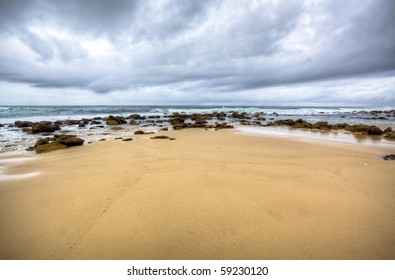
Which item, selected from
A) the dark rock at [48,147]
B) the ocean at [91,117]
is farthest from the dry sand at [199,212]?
the ocean at [91,117]

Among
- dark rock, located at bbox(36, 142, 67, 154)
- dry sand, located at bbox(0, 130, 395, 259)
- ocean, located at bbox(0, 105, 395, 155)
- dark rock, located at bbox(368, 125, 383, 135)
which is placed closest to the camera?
dry sand, located at bbox(0, 130, 395, 259)

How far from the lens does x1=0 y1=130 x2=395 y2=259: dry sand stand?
213 cm

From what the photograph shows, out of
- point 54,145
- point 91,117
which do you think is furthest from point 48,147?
point 91,117

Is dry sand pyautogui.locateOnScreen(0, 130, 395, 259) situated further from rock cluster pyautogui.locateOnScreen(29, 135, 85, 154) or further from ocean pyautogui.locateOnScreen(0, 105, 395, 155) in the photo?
ocean pyautogui.locateOnScreen(0, 105, 395, 155)

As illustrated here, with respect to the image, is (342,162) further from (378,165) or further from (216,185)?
(216,185)

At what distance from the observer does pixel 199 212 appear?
277 cm

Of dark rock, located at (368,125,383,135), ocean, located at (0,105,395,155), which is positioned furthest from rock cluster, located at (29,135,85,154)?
dark rock, located at (368,125,383,135)

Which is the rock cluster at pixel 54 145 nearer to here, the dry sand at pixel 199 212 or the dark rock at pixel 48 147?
the dark rock at pixel 48 147

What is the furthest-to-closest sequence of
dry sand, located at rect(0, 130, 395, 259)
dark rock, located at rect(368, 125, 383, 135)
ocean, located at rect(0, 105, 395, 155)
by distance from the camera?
dark rock, located at rect(368, 125, 383, 135) → ocean, located at rect(0, 105, 395, 155) → dry sand, located at rect(0, 130, 395, 259)

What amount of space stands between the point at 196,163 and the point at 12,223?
3.44 metres

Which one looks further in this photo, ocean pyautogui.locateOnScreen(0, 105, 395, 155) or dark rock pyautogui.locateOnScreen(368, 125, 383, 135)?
dark rock pyautogui.locateOnScreen(368, 125, 383, 135)

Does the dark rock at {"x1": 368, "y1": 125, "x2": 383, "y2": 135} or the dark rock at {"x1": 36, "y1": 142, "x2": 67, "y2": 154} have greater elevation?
the dark rock at {"x1": 368, "y1": 125, "x2": 383, "y2": 135}

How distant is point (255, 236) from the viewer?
2.29 m

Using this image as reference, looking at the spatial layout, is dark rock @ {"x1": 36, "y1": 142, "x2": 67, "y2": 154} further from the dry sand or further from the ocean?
the dry sand
